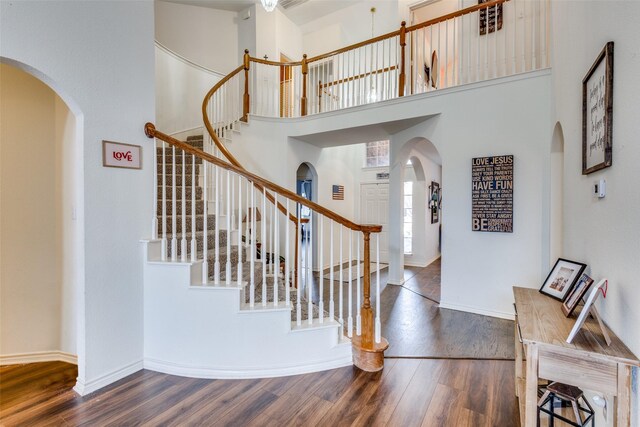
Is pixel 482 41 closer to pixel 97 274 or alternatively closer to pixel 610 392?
pixel 610 392

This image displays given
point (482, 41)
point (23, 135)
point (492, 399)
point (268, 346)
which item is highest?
point (482, 41)

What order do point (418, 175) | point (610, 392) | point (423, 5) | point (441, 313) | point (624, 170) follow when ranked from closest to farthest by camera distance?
1. point (610, 392)
2. point (624, 170)
3. point (441, 313)
4. point (423, 5)
5. point (418, 175)

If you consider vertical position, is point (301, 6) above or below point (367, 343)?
above

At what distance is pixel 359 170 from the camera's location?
736 centimetres

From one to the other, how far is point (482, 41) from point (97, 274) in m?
5.71

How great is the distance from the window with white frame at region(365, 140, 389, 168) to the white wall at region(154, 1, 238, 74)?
351 centimetres

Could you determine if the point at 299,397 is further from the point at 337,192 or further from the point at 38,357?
the point at 337,192

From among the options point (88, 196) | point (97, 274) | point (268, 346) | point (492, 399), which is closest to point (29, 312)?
point (97, 274)

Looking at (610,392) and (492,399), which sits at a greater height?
(610,392)

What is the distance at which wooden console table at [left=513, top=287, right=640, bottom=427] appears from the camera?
1148 mm

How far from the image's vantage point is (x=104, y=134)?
6.96 feet

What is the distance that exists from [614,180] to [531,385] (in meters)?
1.03

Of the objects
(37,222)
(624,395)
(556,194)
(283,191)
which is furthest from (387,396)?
(37,222)

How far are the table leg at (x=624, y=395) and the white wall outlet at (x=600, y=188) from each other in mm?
849
